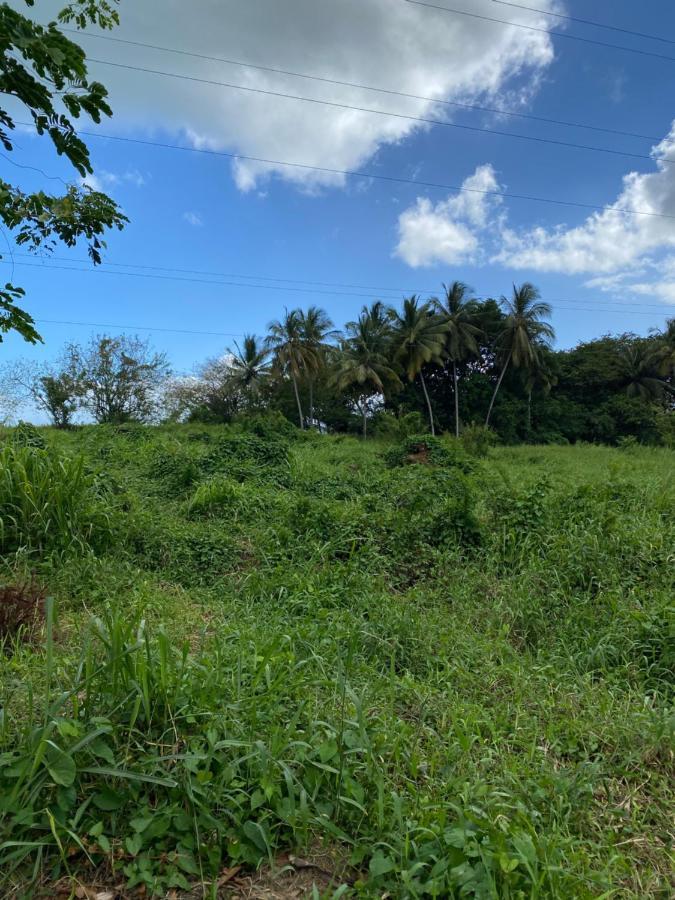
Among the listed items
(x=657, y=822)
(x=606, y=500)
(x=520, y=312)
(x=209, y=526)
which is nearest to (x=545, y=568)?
(x=606, y=500)

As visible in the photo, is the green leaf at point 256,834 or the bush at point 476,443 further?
the bush at point 476,443

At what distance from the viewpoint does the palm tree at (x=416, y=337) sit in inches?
1067

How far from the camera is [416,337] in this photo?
27438 millimetres

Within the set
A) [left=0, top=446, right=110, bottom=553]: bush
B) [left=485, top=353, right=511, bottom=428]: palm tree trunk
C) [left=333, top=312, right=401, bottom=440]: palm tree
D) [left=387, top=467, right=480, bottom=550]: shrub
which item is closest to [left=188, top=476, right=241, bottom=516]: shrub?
[left=0, top=446, right=110, bottom=553]: bush

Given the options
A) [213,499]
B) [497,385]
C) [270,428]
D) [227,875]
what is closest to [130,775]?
[227,875]

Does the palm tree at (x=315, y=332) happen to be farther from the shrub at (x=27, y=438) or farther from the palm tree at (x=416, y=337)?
the shrub at (x=27, y=438)

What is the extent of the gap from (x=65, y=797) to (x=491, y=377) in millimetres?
32185

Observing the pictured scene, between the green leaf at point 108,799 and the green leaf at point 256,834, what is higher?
the green leaf at point 108,799

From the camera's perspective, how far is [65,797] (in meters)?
1.40

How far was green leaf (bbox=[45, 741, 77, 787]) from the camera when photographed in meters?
1.40

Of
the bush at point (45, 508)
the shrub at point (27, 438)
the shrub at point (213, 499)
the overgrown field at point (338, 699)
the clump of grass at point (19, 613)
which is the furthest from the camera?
the shrub at point (27, 438)

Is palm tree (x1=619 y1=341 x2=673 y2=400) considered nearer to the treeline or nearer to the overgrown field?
the treeline

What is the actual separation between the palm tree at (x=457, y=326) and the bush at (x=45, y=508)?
25735mm

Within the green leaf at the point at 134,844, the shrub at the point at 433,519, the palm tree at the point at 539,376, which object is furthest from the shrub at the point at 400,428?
the green leaf at the point at 134,844
